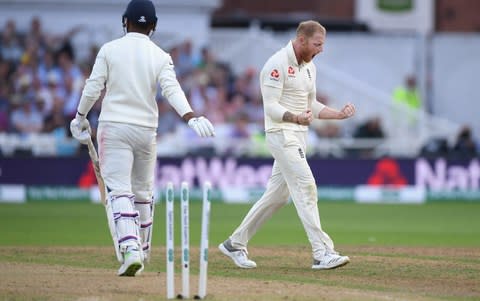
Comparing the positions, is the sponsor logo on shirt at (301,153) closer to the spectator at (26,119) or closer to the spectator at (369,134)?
the spectator at (26,119)

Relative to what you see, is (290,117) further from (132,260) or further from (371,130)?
(371,130)

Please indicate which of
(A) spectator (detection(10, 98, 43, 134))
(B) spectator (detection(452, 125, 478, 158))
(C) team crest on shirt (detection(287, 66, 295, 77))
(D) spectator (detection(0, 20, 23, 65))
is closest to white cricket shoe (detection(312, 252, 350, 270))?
(C) team crest on shirt (detection(287, 66, 295, 77))

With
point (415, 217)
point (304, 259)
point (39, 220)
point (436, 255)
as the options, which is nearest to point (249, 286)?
point (304, 259)

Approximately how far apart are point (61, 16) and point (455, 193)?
10208 mm

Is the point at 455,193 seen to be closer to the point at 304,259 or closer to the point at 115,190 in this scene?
the point at 304,259

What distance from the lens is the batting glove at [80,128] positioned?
9.91 metres

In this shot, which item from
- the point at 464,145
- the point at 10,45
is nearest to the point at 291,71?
the point at 464,145

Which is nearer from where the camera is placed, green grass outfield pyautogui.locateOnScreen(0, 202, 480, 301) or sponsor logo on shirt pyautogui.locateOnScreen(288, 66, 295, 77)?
green grass outfield pyautogui.locateOnScreen(0, 202, 480, 301)

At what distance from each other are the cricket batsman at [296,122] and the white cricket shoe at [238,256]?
0.04 ft

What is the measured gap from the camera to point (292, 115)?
10273 millimetres

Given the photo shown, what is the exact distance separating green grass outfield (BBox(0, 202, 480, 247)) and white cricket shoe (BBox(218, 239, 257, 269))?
2914 mm

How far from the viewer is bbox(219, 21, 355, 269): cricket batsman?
10.4 meters

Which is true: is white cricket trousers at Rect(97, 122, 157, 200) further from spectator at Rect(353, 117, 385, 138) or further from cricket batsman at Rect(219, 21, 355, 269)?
spectator at Rect(353, 117, 385, 138)

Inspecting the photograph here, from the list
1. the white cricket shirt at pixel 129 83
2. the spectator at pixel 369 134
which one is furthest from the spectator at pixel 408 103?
the white cricket shirt at pixel 129 83
